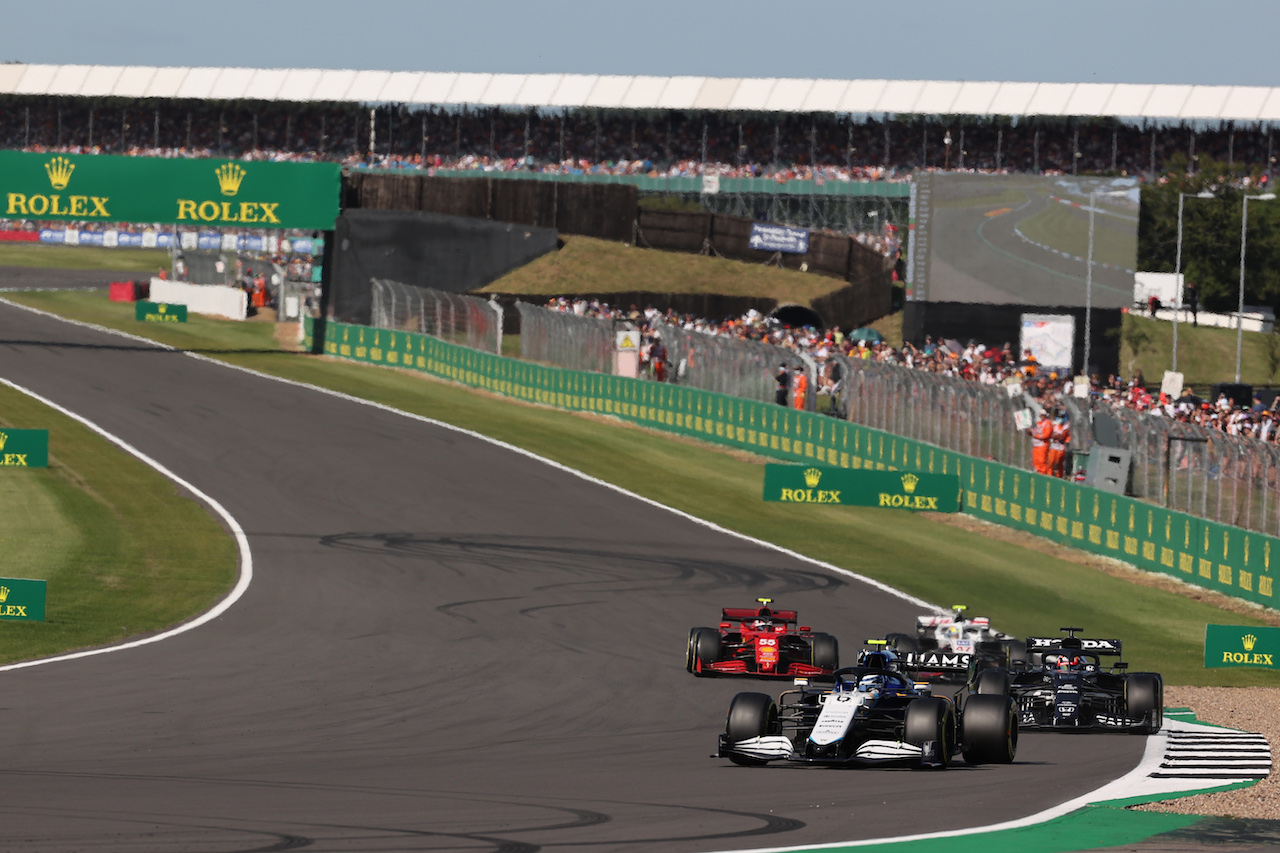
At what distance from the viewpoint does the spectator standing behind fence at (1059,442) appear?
31578 millimetres

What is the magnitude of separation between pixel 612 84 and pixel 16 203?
61.8m

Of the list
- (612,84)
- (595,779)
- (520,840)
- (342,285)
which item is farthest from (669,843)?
(612,84)

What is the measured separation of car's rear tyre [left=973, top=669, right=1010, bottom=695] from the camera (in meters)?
15.9

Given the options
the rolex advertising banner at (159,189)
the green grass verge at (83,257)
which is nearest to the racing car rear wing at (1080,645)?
the rolex advertising banner at (159,189)

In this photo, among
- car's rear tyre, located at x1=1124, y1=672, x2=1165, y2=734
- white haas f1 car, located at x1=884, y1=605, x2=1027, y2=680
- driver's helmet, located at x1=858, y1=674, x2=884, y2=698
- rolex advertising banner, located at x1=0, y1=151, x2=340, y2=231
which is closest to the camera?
driver's helmet, located at x1=858, y1=674, x2=884, y2=698

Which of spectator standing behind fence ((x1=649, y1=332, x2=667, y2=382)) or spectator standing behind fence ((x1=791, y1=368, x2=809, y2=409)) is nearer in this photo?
spectator standing behind fence ((x1=791, y1=368, x2=809, y2=409))

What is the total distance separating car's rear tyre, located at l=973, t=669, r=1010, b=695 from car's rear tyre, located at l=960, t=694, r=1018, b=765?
2.10m

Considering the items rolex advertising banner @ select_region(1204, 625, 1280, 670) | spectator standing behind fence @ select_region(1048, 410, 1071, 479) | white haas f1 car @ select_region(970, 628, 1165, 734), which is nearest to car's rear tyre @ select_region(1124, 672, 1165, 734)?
white haas f1 car @ select_region(970, 628, 1165, 734)

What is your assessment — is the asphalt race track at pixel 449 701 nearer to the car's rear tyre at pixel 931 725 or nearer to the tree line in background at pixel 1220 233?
the car's rear tyre at pixel 931 725

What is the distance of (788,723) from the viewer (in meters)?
14.0

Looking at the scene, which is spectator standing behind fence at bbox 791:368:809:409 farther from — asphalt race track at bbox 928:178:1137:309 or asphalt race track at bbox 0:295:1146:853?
asphalt race track at bbox 928:178:1137:309

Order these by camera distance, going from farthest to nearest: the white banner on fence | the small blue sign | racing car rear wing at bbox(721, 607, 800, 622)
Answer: the small blue sign < the white banner on fence < racing car rear wing at bbox(721, 607, 800, 622)

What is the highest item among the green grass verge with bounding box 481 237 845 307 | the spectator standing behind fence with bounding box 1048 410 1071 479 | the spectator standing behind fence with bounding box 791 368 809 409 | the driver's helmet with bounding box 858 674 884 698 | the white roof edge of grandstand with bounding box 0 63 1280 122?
the white roof edge of grandstand with bounding box 0 63 1280 122

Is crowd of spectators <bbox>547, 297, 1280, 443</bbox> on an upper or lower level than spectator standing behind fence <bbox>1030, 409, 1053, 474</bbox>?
upper
